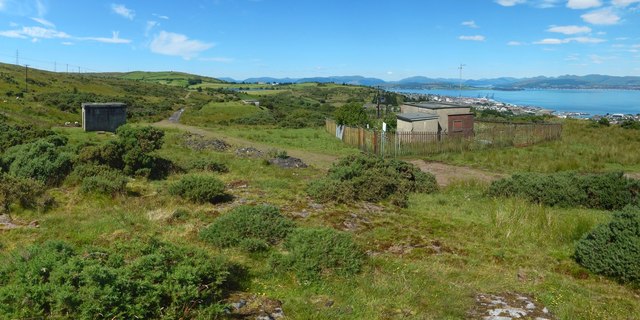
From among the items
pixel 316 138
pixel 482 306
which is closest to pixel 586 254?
pixel 482 306

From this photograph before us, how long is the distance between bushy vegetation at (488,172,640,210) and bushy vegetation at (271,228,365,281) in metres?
7.50

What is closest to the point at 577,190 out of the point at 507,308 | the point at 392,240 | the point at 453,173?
the point at 453,173

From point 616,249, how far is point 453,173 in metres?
12.0

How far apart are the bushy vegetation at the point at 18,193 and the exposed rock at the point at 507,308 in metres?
8.68

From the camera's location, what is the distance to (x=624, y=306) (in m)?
5.35

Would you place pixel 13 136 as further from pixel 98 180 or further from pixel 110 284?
pixel 110 284

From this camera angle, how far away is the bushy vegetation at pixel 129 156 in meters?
13.7

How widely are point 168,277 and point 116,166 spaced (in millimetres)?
10587

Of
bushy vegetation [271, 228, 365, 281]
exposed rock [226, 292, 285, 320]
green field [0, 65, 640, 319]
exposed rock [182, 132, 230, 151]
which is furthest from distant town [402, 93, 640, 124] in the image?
exposed rock [226, 292, 285, 320]

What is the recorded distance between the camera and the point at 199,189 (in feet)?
33.9

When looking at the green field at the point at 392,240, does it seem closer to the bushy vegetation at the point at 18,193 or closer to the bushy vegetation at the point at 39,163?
the bushy vegetation at the point at 18,193

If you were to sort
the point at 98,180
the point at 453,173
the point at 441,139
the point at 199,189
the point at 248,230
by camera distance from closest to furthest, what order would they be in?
the point at 248,230
the point at 199,189
the point at 98,180
the point at 453,173
the point at 441,139

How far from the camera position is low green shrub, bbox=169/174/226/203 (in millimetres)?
10328

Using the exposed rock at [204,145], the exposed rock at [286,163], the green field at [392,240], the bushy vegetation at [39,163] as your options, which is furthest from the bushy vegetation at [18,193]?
the exposed rock at [204,145]
